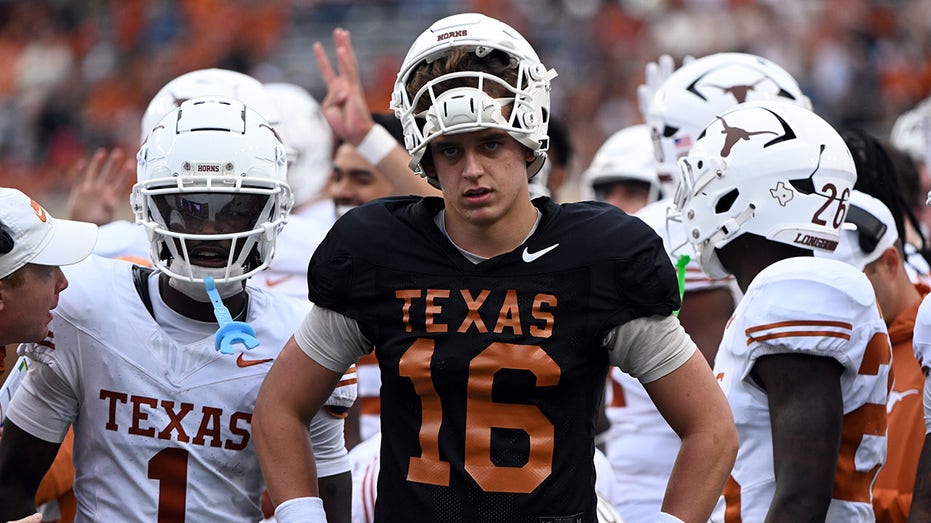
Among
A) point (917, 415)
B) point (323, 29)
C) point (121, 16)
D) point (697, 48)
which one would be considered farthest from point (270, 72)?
point (917, 415)

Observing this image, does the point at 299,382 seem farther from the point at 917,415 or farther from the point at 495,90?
the point at 917,415

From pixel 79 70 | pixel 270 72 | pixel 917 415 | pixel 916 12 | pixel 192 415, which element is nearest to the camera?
pixel 192 415

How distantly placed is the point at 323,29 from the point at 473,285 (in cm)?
1485

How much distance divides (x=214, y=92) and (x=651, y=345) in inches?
106

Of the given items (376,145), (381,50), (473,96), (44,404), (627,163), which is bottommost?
(44,404)

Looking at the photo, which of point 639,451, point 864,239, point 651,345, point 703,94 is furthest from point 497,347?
point 703,94

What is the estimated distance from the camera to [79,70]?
18.0 m

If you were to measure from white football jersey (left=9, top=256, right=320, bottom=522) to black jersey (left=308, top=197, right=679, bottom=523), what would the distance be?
0.52 meters

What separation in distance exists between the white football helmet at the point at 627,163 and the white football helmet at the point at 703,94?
107 centimetres

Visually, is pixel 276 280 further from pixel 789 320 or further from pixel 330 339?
Answer: pixel 789 320

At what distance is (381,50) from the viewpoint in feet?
54.3

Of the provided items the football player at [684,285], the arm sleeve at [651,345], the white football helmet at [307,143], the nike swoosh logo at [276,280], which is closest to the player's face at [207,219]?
the arm sleeve at [651,345]

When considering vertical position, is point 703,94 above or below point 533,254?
above

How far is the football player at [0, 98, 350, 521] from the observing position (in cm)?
335
